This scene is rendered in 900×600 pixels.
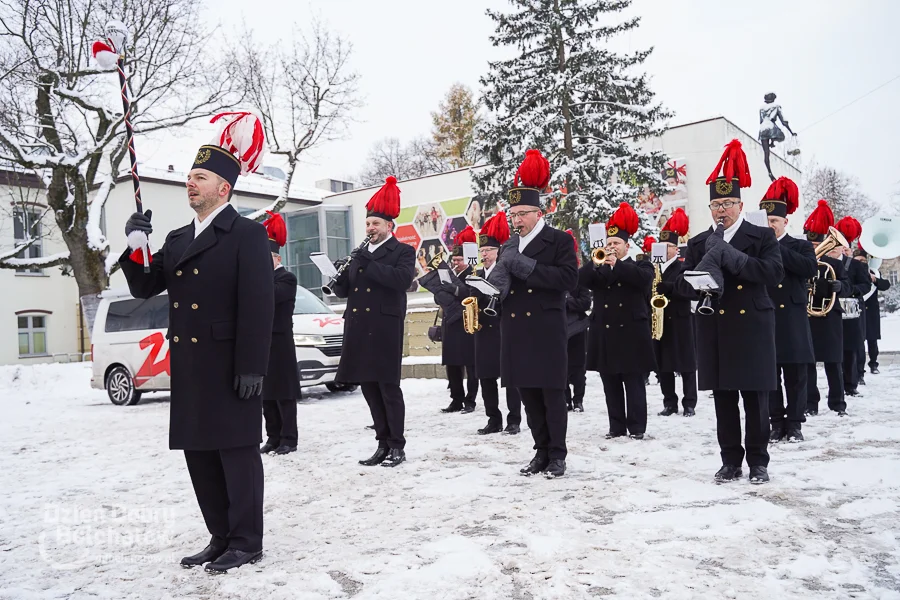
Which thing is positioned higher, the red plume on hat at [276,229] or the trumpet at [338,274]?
the red plume on hat at [276,229]

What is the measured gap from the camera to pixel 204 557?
13.6 feet

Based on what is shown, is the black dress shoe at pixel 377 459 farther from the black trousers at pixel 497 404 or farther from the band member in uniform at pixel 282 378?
the black trousers at pixel 497 404

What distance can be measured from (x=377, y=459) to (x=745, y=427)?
3.01 m

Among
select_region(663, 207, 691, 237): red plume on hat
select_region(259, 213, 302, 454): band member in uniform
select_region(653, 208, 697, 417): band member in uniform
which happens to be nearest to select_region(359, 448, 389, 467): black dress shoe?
select_region(259, 213, 302, 454): band member in uniform

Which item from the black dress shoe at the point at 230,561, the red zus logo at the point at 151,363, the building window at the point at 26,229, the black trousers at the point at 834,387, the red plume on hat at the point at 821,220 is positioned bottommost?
the black dress shoe at the point at 230,561

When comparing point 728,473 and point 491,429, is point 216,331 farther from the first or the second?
point 491,429

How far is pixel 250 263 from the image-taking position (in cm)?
410

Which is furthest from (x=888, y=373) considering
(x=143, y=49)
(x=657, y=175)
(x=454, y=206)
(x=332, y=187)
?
(x=332, y=187)

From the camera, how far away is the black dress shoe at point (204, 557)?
4098mm

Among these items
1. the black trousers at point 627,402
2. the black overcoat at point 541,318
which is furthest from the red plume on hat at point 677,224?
A: the black overcoat at point 541,318

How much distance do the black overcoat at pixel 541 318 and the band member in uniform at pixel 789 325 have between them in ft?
7.29

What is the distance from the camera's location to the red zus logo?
13695 mm

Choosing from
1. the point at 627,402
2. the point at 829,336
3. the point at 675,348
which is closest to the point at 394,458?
the point at 627,402

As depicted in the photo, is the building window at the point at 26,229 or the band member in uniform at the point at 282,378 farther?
the building window at the point at 26,229
